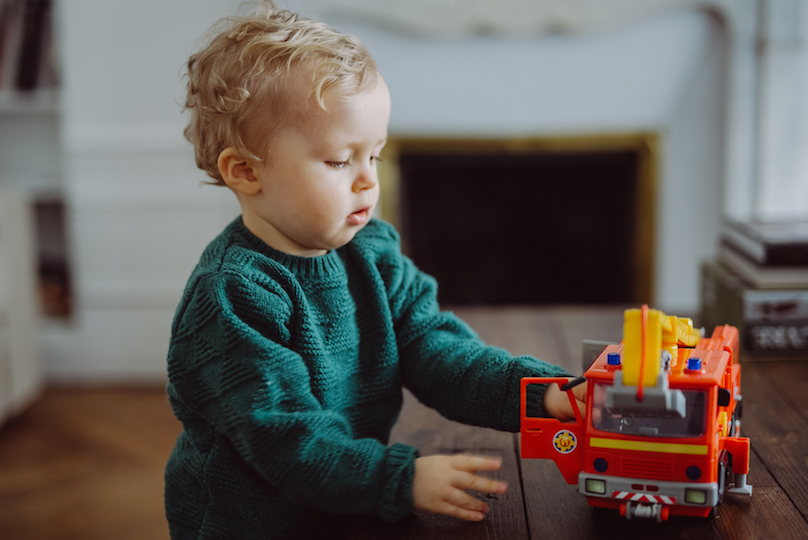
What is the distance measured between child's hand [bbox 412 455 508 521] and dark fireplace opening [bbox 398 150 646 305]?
1.82 m

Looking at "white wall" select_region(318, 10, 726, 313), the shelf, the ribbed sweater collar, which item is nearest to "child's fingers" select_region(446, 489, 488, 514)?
the ribbed sweater collar

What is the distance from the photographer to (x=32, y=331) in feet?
→ 7.02

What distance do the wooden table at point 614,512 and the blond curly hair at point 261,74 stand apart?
32 cm

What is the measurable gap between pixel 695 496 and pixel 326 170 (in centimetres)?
36

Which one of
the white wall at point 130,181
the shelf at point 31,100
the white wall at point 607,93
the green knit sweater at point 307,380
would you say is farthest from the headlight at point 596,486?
the shelf at point 31,100

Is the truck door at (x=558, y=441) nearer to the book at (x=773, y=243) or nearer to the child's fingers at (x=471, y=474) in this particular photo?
the child's fingers at (x=471, y=474)

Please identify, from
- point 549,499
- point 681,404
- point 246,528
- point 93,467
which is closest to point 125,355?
point 93,467

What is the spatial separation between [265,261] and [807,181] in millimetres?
1962

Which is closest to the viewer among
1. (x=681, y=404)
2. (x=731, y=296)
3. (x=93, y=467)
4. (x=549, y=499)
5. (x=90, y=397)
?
(x=681, y=404)

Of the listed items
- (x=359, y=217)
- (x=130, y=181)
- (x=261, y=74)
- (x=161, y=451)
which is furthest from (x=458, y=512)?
(x=130, y=181)

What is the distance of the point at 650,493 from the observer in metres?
0.48

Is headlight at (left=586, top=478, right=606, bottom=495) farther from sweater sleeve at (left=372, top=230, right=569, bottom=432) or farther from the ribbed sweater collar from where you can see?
the ribbed sweater collar

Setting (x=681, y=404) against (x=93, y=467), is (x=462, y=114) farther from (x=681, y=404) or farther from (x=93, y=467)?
(x=681, y=404)

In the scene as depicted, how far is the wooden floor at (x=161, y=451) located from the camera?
1.81 feet
